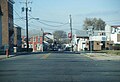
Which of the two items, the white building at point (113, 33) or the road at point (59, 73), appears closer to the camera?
the road at point (59, 73)

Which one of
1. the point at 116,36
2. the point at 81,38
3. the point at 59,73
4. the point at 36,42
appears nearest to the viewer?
the point at 59,73

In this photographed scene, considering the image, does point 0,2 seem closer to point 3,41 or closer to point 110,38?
point 3,41

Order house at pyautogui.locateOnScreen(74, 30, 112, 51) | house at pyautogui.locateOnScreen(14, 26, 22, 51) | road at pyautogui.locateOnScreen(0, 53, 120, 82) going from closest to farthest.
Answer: road at pyautogui.locateOnScreen(0, 53, 120, 82)
house at pyautogui.locateOnScreen(14, 26, 22, 51)
house at pyautogui.locateOnScreen(74, 30, 112, 51)

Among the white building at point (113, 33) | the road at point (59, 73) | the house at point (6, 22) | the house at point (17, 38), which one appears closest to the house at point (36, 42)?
the white building at point (113, 33)

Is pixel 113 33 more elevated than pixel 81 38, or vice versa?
pixel 113 33

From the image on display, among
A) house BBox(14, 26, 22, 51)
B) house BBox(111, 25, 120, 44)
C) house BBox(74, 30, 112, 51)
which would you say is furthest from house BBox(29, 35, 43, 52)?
house BBox(111, 25, 120, 44)

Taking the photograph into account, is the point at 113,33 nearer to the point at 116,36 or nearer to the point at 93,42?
the point at 116,36

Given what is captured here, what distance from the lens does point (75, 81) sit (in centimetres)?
1647

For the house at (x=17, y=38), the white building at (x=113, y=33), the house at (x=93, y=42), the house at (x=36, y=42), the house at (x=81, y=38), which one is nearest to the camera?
the house at (x=17, y=38)

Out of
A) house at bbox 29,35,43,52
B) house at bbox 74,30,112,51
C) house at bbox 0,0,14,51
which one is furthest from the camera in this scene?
house at bbox 29,35,43,52

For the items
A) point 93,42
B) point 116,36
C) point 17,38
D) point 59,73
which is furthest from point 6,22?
point 59,73

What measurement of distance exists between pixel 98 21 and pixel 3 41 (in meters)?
90.6

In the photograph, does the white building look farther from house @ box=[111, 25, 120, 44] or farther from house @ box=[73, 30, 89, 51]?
house @ box=[73, 30, 89, 51]

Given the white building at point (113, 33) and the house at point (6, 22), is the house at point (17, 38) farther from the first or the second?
the white building at point (113, 33)
